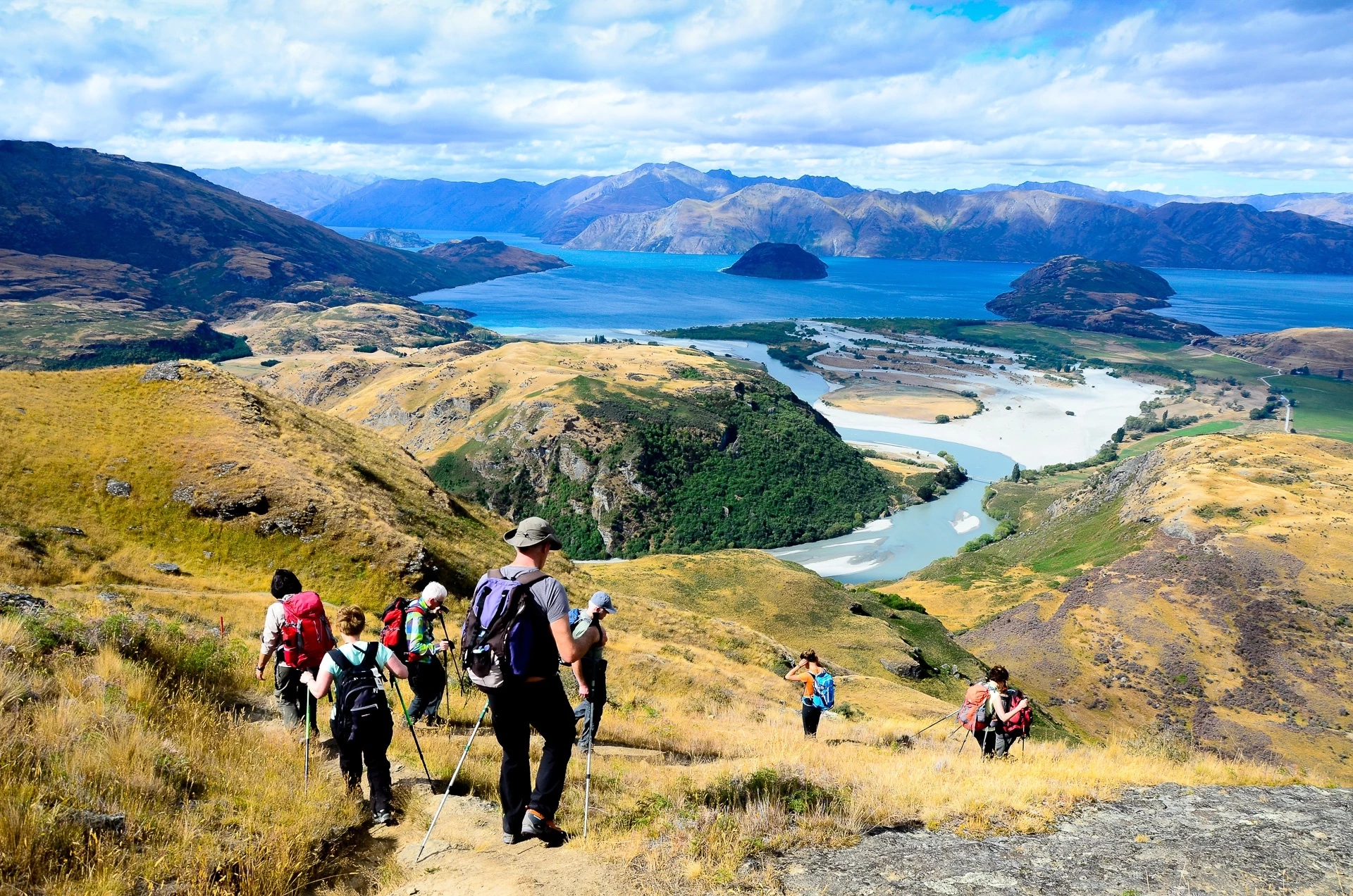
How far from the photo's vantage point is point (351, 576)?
28109 mm

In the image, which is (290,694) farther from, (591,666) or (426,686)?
(591,666)

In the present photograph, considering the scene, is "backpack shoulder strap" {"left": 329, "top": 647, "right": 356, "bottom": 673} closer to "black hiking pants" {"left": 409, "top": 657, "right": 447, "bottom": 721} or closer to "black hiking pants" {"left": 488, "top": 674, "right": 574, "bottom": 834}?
"black hiking pants" {"left": 488, "top": 674, "right": 574, "bottom": 834}

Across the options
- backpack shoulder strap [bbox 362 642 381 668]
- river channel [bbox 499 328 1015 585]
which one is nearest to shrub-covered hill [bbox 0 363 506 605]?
backpack shoulder strap [bbox 362 642 381 668]

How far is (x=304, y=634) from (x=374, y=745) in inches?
98.6

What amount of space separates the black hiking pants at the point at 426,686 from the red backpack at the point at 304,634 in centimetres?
179

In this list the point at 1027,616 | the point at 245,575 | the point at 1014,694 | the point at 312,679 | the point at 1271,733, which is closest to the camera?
the point at 312,679

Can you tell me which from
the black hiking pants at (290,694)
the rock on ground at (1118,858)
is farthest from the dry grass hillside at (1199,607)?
the black hiking pants at (290,694)

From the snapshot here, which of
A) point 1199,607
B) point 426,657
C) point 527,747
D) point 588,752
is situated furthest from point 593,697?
point 1199,607

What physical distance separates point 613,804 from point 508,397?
410 feet

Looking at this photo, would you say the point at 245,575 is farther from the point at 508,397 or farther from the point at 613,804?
the point at 508,397

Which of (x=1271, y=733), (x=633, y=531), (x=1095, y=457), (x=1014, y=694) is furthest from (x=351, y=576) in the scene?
(x=1095, y=457)

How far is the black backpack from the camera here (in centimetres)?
840

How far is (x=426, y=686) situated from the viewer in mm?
12039

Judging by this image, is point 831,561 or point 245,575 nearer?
point 245,575
